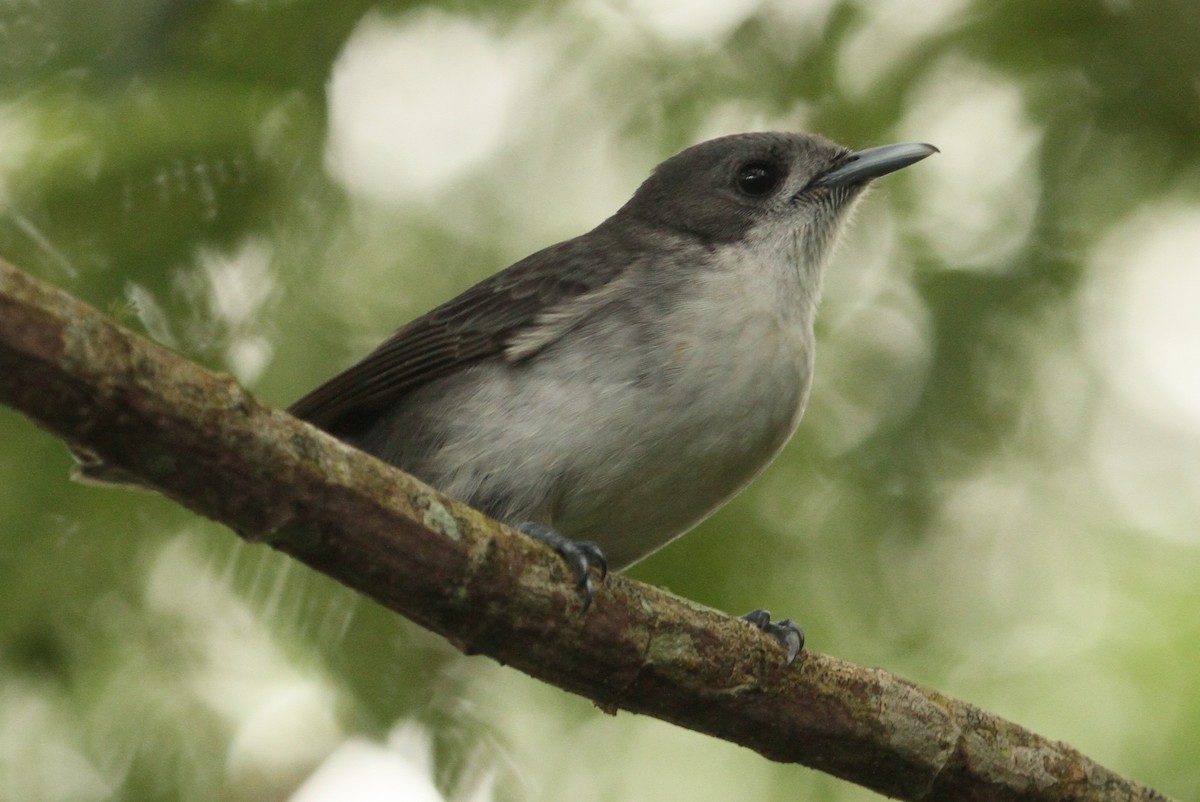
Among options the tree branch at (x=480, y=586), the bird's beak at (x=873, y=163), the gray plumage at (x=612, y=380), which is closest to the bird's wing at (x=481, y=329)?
the gray plumage at (x=612, y=380)

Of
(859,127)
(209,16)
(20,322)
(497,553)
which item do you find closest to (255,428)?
(20,322)

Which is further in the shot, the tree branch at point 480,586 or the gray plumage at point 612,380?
the gray plumage at point 612,380

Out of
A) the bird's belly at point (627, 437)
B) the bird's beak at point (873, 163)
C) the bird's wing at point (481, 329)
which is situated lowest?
the bird's belly at point (627, 437)

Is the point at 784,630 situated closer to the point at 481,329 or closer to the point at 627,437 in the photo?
→ the point at 627,437

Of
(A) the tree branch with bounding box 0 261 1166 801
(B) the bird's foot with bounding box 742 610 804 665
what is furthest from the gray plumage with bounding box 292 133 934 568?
(A) the tree branch with bounding box 0 261 1166 801

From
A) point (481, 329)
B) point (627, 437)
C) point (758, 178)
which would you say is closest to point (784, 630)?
point (627, 437)

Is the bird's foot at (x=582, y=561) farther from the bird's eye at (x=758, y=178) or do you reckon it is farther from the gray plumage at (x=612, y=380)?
the bird's eye at (x=758, y=178)

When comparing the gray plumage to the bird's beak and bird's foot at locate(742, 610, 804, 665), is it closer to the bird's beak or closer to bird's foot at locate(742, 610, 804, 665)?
the bird's beak
